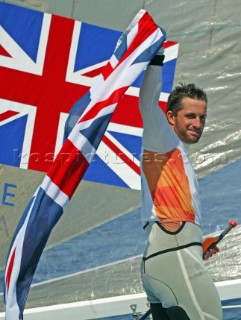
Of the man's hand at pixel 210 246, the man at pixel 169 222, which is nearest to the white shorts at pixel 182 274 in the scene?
the man at pixel 169 222

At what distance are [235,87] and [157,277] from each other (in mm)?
1479

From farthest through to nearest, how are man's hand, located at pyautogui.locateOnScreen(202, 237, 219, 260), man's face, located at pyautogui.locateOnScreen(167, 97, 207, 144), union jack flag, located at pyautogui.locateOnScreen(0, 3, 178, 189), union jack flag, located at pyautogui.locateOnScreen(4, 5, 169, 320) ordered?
union jack flag, located at pyautogui.locateOnScreen(0, 3, 178, 189) → man's hand, located at pyautogui.locateOnScreen(202, 237, 219, 260) → man's face, located at pyautogui.locateOnScreen(167, 97, 207, 144) → union jack flag, located at pyautogui.locateOnScreen(4, 5, 169, 320)

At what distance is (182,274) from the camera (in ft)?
7.55

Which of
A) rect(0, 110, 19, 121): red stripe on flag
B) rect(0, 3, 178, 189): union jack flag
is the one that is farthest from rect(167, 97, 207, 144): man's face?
rect(0, 110, 19, 121): red stripe on flag

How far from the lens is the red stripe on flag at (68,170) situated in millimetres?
2297

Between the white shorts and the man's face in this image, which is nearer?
the white shorts

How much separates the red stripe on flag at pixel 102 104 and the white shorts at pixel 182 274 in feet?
0.94

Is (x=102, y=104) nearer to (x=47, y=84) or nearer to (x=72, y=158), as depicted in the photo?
(x=72, y=158)

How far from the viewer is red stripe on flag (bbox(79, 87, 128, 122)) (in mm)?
2352

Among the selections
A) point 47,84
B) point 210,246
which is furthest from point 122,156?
point 210,246

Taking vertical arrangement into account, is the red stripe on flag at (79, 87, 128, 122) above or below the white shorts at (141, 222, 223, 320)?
above

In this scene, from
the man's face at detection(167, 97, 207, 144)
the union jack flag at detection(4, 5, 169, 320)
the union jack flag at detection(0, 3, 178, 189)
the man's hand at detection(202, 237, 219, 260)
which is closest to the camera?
the union jack flag at detection(4, 5, 169, 320)

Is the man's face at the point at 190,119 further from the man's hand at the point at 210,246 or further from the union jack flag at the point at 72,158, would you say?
the man's hand at the point at 210,246

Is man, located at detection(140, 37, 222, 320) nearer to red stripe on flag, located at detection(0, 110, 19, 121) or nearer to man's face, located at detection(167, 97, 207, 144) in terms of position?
man's face, located at detection(167, 97, 207, 144)
